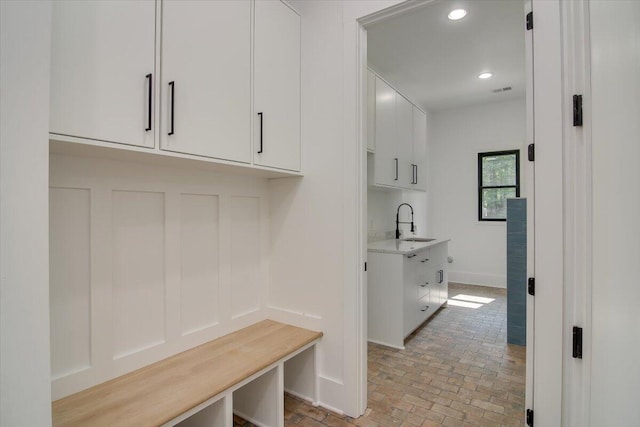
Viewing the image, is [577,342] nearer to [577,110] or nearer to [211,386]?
[577,110]

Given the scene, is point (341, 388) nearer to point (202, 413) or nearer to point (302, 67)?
point (202, 413)

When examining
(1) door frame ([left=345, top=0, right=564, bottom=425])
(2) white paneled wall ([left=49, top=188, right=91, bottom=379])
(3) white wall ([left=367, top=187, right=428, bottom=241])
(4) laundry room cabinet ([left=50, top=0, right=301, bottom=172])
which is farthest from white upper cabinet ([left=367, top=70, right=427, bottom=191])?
(2) white paneled wall ([left=49, top=188, right=91, bottom=379])

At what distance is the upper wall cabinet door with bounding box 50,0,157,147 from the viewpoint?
3.39 ft

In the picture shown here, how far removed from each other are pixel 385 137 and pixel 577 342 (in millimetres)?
2378

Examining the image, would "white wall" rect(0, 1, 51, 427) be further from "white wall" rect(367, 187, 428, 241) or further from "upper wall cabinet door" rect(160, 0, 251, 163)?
"white wall" rect(367, 187, 428, 241)

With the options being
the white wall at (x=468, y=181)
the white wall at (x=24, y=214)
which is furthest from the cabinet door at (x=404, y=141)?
the white wall at (x=24, y=214)

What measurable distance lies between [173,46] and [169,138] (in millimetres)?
396

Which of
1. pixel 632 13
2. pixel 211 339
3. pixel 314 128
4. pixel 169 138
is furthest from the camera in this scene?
pixel 314 128

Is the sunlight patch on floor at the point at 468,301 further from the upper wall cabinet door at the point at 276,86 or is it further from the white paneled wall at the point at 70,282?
the white paneled wall at the point at 70,282

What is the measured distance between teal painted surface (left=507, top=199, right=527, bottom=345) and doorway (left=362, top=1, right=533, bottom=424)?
2.72ft

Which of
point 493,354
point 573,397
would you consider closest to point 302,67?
point 573,397

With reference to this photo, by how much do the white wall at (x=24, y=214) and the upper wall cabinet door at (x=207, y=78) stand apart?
0.53 meters

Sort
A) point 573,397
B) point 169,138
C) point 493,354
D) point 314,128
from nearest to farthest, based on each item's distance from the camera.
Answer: point 573,397 → point 169,138 → point 314,128 → point 493,354

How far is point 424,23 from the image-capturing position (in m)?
2.81
